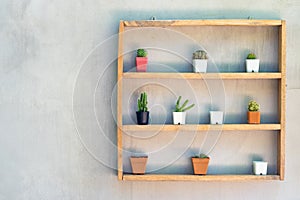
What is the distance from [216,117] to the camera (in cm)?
239

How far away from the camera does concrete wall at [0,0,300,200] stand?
246cm

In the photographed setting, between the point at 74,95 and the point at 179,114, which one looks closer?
the point at 179,114

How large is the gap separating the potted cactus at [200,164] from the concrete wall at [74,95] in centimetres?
11

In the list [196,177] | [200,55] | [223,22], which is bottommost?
[196,177]

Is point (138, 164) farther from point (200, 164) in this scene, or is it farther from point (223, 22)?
point (223, 22)

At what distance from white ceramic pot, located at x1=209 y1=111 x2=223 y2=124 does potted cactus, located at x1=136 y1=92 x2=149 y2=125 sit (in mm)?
310

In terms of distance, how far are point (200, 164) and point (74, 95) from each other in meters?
0.70

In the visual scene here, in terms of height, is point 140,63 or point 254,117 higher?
point 140,63

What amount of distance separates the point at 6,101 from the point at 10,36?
0.32 m

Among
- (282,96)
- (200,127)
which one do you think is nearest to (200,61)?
(200,127)

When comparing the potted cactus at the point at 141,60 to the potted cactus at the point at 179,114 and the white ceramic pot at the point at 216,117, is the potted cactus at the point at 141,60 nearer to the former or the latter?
the potted cactus at the point at 179,114

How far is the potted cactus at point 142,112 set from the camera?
237 cm

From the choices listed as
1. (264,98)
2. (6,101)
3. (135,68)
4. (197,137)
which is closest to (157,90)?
(135,68)

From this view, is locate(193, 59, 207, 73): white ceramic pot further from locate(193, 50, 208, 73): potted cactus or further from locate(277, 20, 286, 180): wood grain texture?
locate(277, 20, 286, 180): wood grain texture
